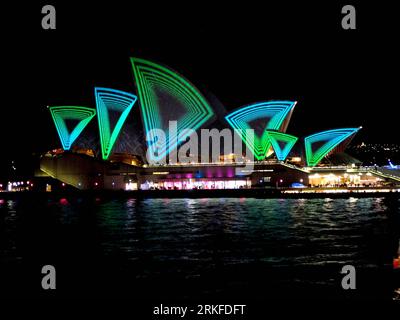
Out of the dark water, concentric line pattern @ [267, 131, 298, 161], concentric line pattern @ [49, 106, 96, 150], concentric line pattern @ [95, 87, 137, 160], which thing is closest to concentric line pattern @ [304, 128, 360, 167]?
concentric line pattern @ [267, 131, 298, 161]

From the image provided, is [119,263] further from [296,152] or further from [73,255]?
[296,152]

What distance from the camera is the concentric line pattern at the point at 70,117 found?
1918 inches

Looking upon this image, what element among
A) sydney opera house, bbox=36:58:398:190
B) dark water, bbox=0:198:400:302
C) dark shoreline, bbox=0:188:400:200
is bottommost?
dark water, bbox=0:198:400:302

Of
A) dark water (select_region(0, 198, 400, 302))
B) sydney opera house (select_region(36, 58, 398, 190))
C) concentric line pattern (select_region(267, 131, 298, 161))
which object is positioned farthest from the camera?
concentric line pattern (select_region(267, 131, 298, 161))

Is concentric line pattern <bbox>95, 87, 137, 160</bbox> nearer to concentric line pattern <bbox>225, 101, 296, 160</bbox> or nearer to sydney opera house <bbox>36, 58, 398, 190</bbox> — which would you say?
sydney opera house <bbox>36, 58, 398, 190</bbox>

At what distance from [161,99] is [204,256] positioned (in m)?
33.5

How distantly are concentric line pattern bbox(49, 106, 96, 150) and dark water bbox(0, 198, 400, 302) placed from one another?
24.7 metres

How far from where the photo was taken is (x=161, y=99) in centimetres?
4681

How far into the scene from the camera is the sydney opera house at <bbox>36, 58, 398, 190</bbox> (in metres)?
47.2

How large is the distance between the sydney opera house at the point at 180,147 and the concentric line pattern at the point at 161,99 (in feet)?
0.33

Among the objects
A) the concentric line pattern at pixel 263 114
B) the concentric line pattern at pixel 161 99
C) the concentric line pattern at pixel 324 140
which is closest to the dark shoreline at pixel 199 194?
the concentric line pattern at pixel 161 99

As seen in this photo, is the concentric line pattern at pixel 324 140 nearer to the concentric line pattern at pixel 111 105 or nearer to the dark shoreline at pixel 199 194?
the dark shoreline at pixel 199 194

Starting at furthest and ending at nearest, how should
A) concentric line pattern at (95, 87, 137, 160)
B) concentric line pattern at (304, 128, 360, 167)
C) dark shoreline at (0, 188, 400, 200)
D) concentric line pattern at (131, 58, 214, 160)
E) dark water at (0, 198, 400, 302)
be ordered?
concentric line pattern at (304, 128, 360, 167) → concentric line pattern at (95, 87, 137, 160) → concentric line pattern at (131, 58, 214, 160) → dark shoreline at (0, 188, 400, 200) → dark water at (0, 198, 400, 302)
